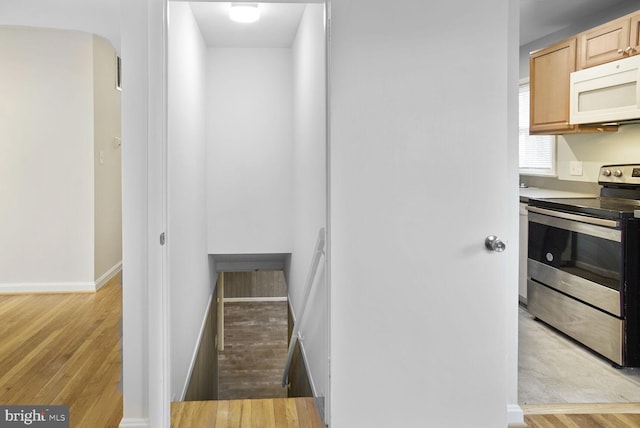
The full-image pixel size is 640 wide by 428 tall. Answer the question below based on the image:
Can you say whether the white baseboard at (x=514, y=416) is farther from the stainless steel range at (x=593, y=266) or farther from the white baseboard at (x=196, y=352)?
the white baseboard at (x=196, y=352)

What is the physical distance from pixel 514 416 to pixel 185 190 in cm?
233

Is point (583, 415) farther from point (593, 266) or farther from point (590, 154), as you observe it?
point (590, 154)

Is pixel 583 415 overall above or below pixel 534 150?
below

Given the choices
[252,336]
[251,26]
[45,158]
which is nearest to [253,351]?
[252,336]

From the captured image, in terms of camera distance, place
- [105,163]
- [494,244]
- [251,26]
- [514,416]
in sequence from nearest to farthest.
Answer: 1. [494,244]
2. [514,416]
3. [251,26]
4. [105,163]

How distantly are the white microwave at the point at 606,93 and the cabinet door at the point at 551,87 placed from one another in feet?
0.54

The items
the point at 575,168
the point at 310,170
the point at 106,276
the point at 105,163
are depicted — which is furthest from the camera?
the point at 106,276

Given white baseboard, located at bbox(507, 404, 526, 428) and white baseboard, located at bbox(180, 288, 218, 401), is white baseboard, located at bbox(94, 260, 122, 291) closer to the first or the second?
white baseboard, located at bbox(180, 288, 218, 401)

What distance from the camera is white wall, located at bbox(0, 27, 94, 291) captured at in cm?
478

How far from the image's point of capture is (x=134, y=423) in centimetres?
232

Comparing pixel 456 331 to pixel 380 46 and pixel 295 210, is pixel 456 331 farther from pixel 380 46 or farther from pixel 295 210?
pixel 295 210

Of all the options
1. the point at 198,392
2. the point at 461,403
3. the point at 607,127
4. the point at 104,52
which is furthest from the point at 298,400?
the point at 104,52

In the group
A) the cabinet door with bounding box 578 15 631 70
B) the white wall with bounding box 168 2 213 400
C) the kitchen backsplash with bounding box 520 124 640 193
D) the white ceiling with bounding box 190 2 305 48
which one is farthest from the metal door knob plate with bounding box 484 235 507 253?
the white ceiling with bounding box 190 2 305 48

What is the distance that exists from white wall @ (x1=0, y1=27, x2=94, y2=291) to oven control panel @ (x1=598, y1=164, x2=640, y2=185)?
4.26 meters
